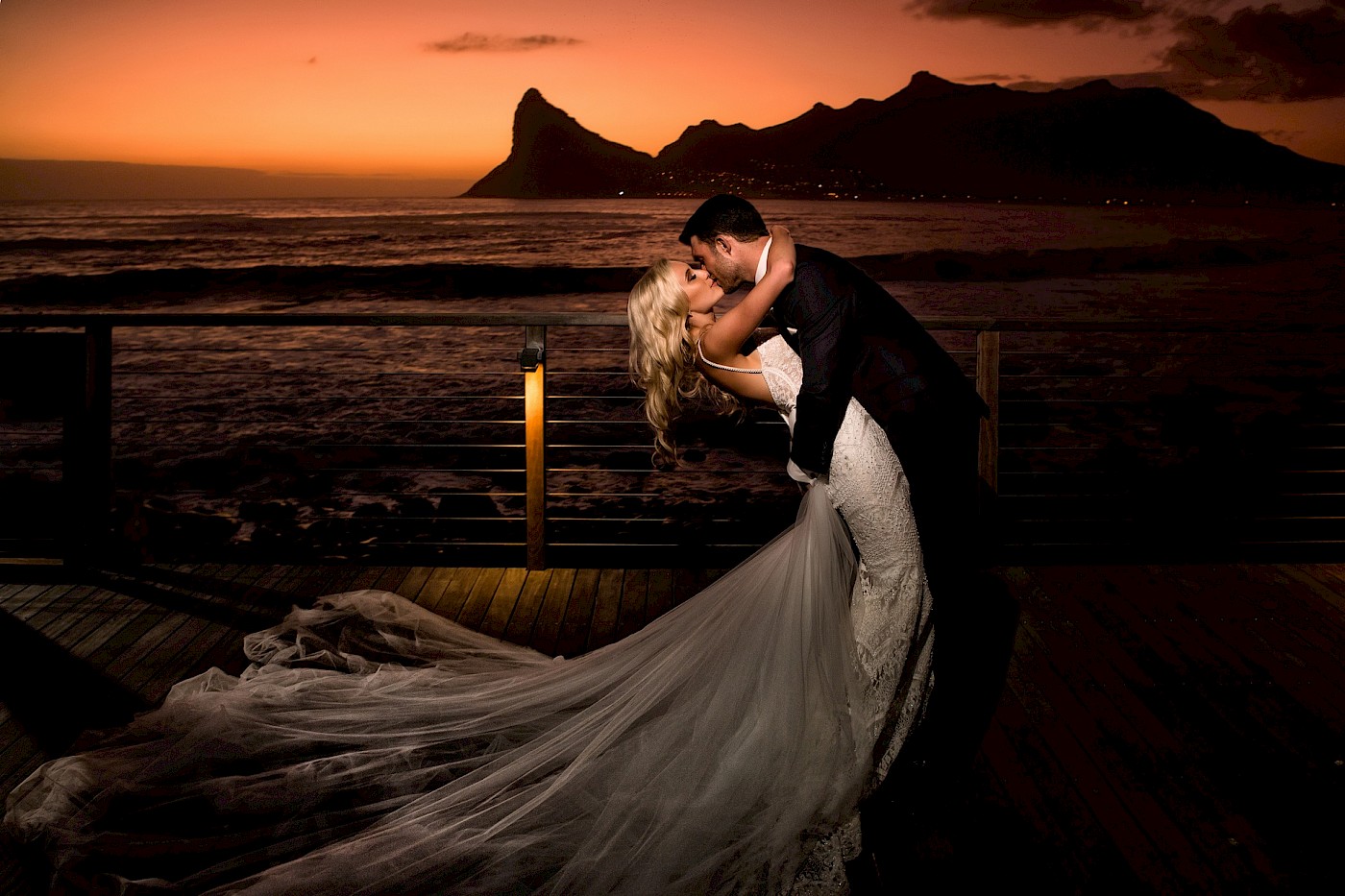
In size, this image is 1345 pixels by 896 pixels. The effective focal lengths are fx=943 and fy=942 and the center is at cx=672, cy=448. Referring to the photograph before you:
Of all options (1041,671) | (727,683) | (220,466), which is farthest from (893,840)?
(220,466)

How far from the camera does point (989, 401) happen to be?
3.97 meters

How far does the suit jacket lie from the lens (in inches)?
88.4

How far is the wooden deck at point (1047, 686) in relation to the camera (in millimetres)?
2213

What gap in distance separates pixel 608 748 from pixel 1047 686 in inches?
59.8

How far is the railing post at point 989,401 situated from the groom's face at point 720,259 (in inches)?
73.0

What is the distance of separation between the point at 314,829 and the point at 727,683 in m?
1.01

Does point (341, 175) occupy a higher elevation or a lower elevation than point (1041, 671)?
higher

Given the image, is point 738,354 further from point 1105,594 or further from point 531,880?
point 1105,594

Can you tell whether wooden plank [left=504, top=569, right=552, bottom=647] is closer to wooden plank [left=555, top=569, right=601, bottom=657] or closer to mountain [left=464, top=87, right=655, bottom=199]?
wooden plank [left=555, top=569, right=601, bottom=657]

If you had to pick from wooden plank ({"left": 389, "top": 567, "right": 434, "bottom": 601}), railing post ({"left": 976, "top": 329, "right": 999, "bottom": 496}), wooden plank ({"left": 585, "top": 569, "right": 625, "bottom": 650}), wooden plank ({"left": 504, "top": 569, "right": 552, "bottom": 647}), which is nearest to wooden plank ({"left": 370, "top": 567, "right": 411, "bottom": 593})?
wooden plank ({"left": 389, "top": 567, "right": 434, "bottom": 601})

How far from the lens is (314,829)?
2127 millimetres

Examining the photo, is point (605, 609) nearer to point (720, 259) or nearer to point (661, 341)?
point (661, 341)

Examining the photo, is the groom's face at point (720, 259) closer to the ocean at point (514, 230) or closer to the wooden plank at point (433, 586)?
the wooden plank at point (433, 586)

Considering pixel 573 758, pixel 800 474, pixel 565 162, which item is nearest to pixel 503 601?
pixel 573 758
